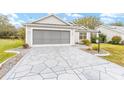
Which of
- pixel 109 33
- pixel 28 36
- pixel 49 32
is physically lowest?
pixel 28 36

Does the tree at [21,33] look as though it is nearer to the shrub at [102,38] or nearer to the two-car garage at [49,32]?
the two-car garage at [49,32]

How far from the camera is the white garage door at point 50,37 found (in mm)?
13836

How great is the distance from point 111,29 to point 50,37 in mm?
6322

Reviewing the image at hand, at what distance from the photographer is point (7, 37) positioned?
30.9ft

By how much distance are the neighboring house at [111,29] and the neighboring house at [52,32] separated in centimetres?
189

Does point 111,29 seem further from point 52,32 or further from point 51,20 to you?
point 51,20

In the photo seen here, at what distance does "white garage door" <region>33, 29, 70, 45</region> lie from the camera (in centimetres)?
1384

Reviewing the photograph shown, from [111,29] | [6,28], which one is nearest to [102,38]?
[111,29]

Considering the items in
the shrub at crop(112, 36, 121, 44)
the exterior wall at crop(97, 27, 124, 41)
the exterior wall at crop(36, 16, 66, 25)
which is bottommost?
the shrub at crop(112, 36, 121, 44)

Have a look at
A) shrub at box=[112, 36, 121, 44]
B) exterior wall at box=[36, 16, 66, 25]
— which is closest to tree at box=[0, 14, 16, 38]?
exterior wall at box=[36, 16, 66, 25]

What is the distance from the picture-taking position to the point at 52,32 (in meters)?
14.6

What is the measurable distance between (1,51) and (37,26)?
4941mm

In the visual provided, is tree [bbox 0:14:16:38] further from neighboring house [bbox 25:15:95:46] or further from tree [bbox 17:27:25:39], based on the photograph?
neighboring house [bbox 25:15:95:46]
